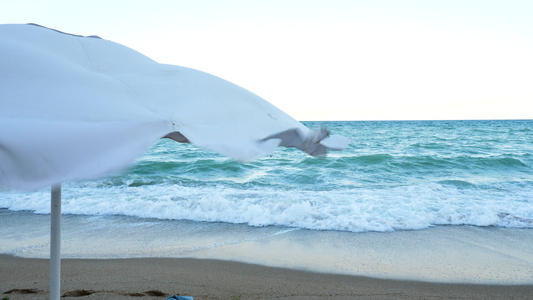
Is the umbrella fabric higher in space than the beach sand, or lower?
higher

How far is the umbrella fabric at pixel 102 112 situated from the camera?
122cm

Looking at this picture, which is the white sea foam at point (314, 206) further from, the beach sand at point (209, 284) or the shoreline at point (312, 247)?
the beach sand at point (209, 284)

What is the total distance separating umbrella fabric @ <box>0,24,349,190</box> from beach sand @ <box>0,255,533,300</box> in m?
2.96

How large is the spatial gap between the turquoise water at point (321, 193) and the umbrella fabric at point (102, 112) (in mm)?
4840

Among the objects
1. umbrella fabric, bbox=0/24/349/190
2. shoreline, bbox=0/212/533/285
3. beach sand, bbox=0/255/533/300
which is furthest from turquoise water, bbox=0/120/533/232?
umbrella fabric, bbox=0/24/349/190

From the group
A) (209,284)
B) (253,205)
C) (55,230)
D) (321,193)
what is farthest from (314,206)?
(55,230)

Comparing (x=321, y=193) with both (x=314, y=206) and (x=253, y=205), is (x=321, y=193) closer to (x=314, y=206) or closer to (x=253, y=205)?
(x=314, y=206)

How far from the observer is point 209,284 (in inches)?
184

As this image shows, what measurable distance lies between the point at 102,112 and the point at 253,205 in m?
7.34

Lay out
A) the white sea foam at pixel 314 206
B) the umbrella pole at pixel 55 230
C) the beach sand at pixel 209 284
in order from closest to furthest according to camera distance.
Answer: the umbrella pole at pixel 55 230, the beach sand at pixel 209 284, the white sea foam at pixel 314 206

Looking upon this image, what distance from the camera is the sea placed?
6660 millimetres

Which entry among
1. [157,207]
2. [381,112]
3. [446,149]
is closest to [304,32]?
[446,149]

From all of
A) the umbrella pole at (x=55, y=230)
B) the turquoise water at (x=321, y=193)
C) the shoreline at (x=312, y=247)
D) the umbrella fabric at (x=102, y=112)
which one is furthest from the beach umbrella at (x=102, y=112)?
the turquoise water at (x=321, y=193)

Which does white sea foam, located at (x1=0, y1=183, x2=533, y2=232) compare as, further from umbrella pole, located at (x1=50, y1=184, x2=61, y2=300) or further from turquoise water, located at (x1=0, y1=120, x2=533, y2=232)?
umbrella pole, located at (x1=50, y1=184, x2=61, y2=300)
